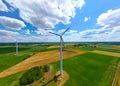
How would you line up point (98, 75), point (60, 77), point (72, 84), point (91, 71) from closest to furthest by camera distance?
point (72, 84), point (60, 77), point (98, 75), point (91, 71)

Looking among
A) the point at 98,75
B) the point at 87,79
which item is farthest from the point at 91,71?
the point at 87,79

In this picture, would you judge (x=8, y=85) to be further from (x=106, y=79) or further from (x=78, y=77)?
(x=106, y=79)

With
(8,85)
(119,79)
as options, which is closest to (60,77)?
(8,85)

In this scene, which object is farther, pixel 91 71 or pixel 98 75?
pixel 91 71

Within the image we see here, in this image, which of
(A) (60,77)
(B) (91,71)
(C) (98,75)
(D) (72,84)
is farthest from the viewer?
(B) (91,71)

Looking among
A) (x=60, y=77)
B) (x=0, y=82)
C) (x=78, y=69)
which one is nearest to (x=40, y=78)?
(x=60, y=77)

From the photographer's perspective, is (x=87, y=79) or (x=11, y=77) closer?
(x=87, y=79)

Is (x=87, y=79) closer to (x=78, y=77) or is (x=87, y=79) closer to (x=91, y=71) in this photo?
(x=78, y=77)
